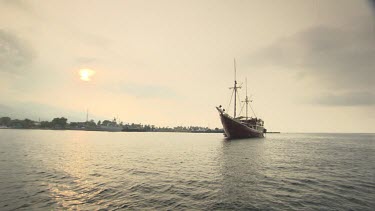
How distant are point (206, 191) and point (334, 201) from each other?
9.21 m

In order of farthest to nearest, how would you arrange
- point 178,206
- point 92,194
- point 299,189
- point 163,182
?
point 163,182 < point 299,189 < point 92,194 < point 178,206

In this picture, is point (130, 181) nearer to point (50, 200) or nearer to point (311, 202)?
point (50, 200)

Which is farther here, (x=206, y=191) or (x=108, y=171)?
(x=108, y=171)

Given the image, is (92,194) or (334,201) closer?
(334,201)

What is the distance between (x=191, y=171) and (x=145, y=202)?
41.9ft

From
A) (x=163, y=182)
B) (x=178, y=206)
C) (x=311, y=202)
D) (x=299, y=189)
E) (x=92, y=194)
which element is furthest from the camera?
(x=163, y=182)

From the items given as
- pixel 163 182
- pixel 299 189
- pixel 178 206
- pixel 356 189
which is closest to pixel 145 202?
pixel 178 206

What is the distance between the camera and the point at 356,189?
2030 centimetres

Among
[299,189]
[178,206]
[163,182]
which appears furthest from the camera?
[163,182]

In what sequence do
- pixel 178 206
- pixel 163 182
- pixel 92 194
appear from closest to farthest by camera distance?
pixel 178 206, pixel 92 194, pixel 163 182

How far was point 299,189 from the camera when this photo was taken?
778 inches

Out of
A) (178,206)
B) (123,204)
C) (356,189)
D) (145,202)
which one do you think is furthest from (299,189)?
(123,204)

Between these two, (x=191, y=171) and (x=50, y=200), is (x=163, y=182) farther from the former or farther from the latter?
(x=50, y=200)

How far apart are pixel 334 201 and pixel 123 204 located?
14779 millimetres
